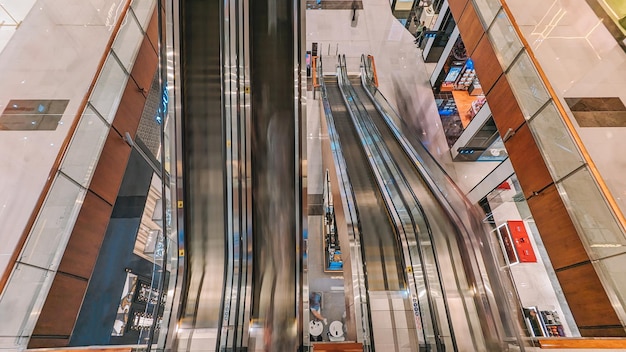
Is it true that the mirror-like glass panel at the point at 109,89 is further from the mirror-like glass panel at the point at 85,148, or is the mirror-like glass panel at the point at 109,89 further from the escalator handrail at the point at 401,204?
the escalator handrail at the point at 401,204

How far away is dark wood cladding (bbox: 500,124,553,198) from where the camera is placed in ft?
16.3

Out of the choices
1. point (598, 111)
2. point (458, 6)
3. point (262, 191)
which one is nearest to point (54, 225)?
point (262, 191)

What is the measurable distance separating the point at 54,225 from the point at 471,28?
8984 mm

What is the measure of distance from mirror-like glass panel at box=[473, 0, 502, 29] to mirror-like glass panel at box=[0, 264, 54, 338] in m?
9.05

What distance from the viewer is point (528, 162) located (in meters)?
5.24

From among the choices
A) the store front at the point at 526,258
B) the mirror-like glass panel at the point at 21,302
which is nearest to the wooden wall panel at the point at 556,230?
the store front at the point at 526,258

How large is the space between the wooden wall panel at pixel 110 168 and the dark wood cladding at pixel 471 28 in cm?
784

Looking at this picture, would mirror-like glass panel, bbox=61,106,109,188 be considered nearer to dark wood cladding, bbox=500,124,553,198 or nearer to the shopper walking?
dark wood cladding, bbox=500,124,553,198

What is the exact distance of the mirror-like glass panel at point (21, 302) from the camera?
3.55 metres

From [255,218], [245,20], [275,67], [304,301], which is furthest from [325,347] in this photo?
[245,20]

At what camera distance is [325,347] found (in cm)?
332

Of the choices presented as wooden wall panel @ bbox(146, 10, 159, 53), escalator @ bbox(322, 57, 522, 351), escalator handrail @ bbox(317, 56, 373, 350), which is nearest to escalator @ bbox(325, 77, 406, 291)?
escalator @ bbox(322, 57, 522, 351)

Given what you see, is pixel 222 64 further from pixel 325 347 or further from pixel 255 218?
pixel 325 347

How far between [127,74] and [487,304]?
691 cm
